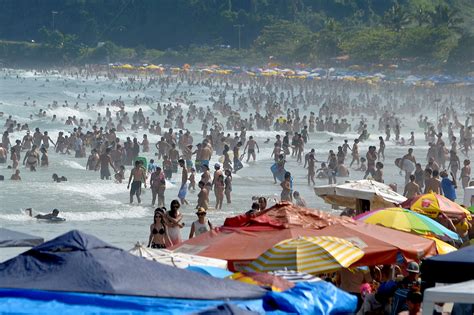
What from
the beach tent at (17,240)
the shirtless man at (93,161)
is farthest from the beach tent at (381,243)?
the shirtless man at (93,161)

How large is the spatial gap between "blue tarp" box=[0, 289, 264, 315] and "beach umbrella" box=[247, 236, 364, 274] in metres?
3.15

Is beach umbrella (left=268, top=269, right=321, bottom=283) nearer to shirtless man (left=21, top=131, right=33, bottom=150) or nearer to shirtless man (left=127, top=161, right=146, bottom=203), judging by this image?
shirtless man (left=127, top=161, right=146, bottom=203)

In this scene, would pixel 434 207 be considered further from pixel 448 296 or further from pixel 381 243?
pixel 448 296

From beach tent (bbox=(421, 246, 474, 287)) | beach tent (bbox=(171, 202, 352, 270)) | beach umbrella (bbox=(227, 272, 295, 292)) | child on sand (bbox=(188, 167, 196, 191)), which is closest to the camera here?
beach umbrella (bbox=(227, 272, 295, 292))

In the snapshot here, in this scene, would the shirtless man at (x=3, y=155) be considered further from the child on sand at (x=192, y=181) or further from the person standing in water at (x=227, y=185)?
the person standing in water at (x=227, y=185)

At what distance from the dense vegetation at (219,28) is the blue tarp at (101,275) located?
279ft

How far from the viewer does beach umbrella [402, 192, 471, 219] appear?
12.8 meters

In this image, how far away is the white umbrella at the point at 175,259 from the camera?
8.09 m

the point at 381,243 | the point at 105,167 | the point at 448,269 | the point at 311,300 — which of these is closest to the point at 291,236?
the point at 381,243

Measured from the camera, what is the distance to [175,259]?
8164mm

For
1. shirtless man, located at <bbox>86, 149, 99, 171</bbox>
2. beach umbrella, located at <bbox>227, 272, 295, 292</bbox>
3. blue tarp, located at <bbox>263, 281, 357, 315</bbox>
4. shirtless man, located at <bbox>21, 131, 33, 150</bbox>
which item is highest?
beach umbrella, located at <bbox>227, 272, 295, 292</bbox>

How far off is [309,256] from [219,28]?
129 metres

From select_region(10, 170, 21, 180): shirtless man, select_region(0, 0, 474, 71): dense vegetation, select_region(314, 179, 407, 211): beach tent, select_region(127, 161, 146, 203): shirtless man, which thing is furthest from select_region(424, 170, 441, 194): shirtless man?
select_region(0, 0, 474, 71): dense vegetation

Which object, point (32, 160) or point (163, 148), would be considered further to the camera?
point (163, 148)
